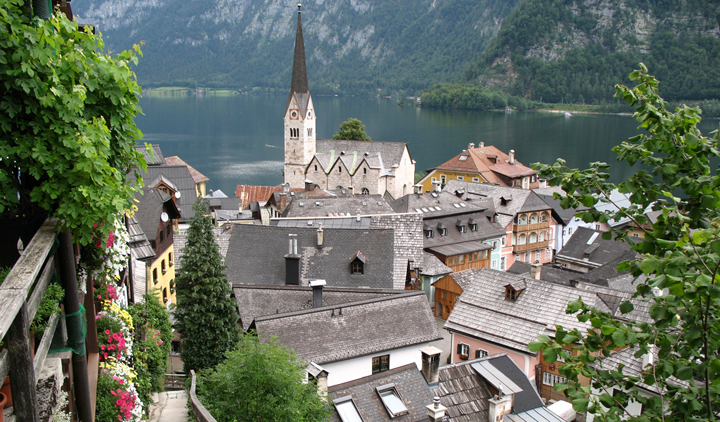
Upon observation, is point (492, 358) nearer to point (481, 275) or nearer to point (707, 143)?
point (481, 275)

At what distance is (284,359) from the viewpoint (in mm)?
16500

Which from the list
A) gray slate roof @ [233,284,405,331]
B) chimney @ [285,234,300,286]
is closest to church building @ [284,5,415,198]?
chimney @ [285,234,300,286]

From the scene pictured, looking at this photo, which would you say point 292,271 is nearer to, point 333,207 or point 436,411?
point 436,411

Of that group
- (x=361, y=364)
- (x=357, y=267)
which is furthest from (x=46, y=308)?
(x=357, y=267)

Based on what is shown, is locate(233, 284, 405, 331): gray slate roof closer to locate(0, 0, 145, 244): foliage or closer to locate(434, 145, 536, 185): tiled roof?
locate(0, 0, 145, 244): foliage

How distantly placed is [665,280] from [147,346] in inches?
481

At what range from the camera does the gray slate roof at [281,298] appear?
26.3 m

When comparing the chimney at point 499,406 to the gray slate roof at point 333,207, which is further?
the gray slate roof at point 333,207

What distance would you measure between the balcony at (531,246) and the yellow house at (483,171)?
24557 mm

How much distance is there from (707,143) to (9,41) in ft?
20.7

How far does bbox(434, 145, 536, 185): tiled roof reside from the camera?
88188 millimetres

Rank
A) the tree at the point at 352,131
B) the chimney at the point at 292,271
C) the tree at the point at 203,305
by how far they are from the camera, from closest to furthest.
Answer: the tree at the point at 203,305 < the chimney at the point at 292,271 < the tree at the point at 352,131

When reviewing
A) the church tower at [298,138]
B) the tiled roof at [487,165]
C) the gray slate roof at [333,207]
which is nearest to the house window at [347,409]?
the gray slate roof at [333,207]

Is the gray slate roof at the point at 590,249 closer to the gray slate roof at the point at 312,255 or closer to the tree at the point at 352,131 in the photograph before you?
the gray slate roof at the point at 312,255
